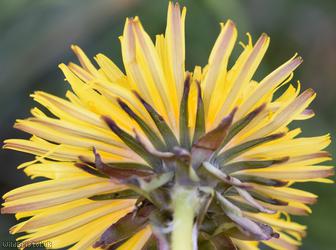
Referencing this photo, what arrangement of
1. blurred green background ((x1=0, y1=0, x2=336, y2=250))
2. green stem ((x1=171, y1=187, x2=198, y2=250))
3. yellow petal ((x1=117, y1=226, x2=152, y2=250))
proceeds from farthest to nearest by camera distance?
1. blurred green background ((x1=0, y1=0, x2=336, y2=250))
2. yellow petal ((x1=117, y1=226, x2=152, y2=250))
3. green stem ((x1=171, y1=187, x2=198, y2=250))

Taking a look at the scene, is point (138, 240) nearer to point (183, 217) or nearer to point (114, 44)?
point (183, 217)

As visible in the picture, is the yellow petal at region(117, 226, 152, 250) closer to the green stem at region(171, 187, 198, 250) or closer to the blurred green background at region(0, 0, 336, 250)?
the green stem at region(171, 187, 198, 250)

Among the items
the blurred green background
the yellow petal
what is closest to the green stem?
the yellow petal

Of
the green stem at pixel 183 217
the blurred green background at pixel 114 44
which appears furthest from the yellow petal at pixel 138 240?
the blurred green background at pixel 114 44

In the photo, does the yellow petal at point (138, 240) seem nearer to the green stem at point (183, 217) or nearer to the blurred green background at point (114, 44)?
the green stem at point (183, 217)

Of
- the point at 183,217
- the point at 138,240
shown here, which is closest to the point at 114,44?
the point at 138,240

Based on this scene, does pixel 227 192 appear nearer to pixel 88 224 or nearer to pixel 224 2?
pixel 88 224
